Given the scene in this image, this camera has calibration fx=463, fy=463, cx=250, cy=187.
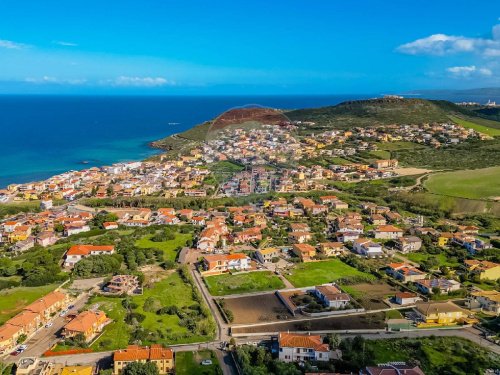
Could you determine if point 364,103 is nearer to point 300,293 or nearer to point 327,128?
point 327,128

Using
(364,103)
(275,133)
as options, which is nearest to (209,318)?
(275,133)

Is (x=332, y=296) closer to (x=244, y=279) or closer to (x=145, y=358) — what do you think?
(x=244, y=279)

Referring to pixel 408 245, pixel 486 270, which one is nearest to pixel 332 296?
pixel 486 270

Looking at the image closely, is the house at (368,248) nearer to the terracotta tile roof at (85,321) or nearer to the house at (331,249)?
the house at (331,249)

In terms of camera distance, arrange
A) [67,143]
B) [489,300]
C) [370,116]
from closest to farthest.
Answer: [489,300]
[67,143]
[370,116]

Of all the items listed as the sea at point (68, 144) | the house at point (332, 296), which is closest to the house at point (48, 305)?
the house at point (332, 296)

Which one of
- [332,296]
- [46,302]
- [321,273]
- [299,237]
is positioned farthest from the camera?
[299,237]

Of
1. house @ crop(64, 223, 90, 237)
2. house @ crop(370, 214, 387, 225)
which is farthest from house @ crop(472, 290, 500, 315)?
house @ crop(64, 223, 90, 237)
